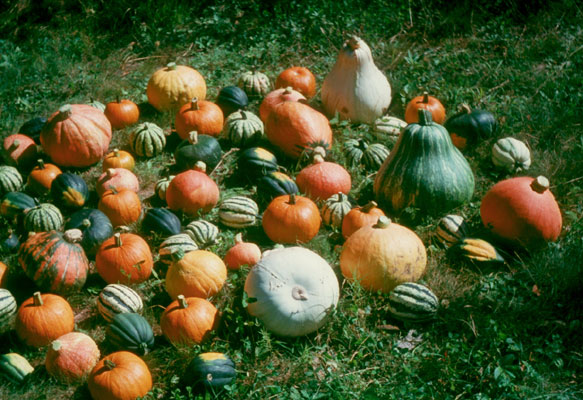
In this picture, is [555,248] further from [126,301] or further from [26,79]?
[26,79]

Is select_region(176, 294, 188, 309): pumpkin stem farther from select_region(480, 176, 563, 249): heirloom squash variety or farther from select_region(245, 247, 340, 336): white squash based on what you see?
select_region(480, 176, 563, 249): heirloom squash variety

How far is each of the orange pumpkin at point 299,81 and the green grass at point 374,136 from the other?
1.61 ft

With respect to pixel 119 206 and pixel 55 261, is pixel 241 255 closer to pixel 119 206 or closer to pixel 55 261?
pixel 119 206

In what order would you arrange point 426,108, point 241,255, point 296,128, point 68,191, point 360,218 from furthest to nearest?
1. point 426,108
2. point 296,128
3. point 68,191
4. point 360,218
5. point 241,255

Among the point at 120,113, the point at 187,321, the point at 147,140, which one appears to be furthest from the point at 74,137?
the point at 187,321

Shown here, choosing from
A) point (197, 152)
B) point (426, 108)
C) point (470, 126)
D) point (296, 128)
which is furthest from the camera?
point (426, 108)

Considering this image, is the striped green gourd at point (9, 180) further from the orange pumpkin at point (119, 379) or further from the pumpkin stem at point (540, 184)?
the pumpkin stem at point (540, 184)

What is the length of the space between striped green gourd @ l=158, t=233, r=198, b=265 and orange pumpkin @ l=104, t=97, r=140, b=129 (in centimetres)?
261

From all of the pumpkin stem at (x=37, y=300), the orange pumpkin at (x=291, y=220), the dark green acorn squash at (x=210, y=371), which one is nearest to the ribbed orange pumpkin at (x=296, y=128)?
the orange pumpkin at (x=291, y=220)

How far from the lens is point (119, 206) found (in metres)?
5.71

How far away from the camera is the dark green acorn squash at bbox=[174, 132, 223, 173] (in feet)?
21.1

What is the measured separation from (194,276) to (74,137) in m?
2.73

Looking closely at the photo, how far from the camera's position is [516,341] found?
4441 mm

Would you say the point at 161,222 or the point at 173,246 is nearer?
the point at 173,246
